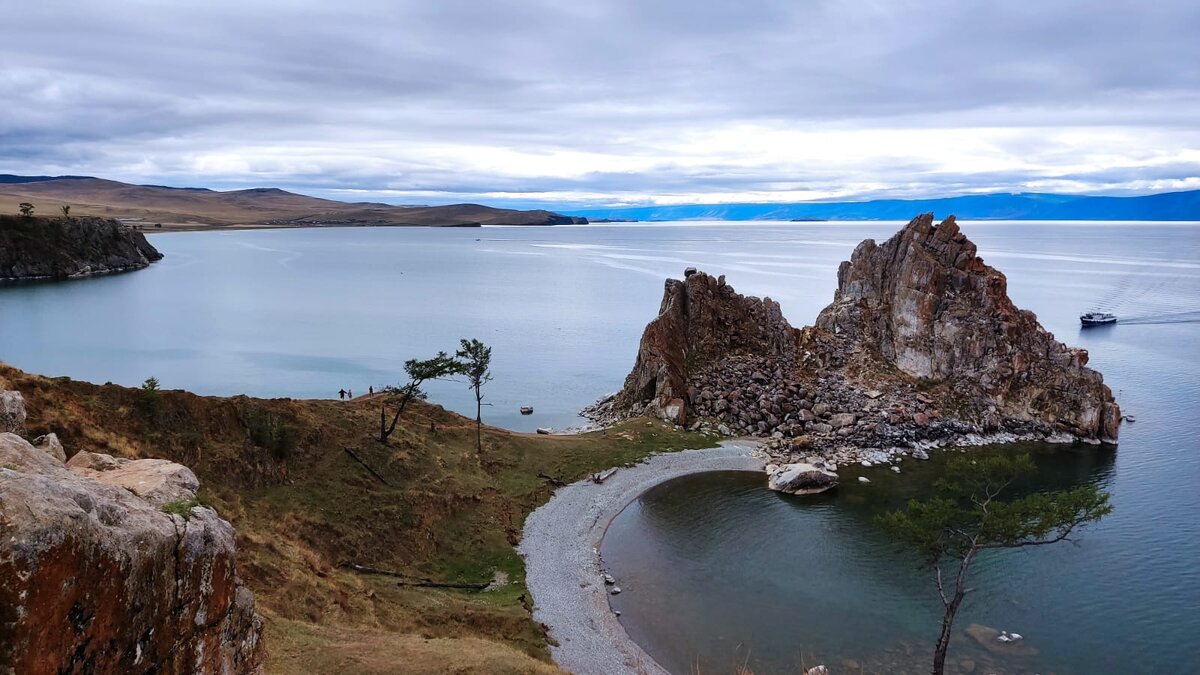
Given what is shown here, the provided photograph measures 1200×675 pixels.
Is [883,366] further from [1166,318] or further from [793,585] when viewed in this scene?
[1166,318]

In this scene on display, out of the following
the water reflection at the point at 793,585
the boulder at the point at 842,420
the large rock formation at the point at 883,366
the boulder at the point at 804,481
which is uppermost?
the large rock formation at the point at 883,366

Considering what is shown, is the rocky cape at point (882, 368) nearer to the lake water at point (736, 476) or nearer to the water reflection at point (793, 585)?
the lake water at point (736, 476)

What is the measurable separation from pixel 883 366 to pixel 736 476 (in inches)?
1134

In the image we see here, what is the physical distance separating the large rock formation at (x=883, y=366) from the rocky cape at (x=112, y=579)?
58040mm

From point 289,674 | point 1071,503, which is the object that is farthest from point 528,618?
point 1071,503

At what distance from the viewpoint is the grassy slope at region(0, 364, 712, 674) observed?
27844 mm

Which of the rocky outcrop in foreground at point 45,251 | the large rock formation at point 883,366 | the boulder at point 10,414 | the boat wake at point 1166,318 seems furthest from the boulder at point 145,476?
the rocky outcrop in foreground at point 45,251

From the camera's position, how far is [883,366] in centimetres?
7944

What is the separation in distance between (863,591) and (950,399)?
4044 cm

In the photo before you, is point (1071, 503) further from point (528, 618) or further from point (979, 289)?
point (979, 289)

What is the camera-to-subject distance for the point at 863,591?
42156 mm

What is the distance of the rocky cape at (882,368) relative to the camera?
236 ft

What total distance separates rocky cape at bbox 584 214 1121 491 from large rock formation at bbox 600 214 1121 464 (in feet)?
0.47

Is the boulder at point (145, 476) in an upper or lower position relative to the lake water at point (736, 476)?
upper
